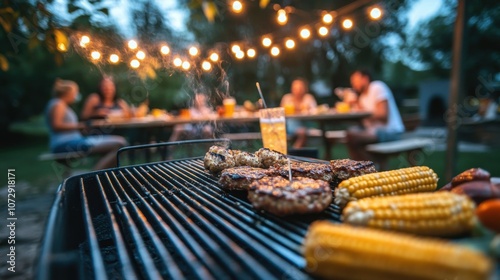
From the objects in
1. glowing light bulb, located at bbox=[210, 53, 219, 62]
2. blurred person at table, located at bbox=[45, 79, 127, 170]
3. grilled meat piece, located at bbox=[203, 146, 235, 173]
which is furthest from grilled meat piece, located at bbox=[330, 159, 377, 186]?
blurred person at table, located at bbox=[45, 79, 127, 170]

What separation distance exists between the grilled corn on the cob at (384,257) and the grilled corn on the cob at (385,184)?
0.60 m

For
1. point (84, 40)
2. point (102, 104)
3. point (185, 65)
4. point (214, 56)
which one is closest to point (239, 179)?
point (84, 40)

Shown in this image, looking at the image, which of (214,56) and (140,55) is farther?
(214,56)

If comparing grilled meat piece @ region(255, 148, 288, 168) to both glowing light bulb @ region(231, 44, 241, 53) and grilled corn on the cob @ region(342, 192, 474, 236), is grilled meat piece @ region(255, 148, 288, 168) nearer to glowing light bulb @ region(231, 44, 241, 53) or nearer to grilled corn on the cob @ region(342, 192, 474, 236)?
grilled corn on the cob @ region(342, 192, 474, 236)

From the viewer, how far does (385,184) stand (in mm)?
1673

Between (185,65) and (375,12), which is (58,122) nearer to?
(185,65)

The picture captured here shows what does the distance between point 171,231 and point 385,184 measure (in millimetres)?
1223

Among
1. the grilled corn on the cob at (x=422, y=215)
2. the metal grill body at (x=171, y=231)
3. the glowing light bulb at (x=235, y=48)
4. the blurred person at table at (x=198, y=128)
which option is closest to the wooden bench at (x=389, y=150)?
the glowing light bulb at (x=235, y=48)

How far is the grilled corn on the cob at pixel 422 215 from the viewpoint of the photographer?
118 centimetres

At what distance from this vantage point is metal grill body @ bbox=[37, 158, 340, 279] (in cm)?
107

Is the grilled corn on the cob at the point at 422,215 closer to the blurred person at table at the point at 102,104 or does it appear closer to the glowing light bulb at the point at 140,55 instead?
the glowing light bulb at the point at 140,55

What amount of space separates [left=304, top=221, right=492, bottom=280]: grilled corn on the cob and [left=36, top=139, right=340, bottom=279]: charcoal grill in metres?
0.13

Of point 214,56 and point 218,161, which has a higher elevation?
point 214,56

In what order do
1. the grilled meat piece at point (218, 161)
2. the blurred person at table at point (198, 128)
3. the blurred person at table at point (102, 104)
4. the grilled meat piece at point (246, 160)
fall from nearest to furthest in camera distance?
the grilled meat piece at point (218, 161) < the grilled meat piece at point (246, 160) < the blurred person at table at point (102, 104) < the blurred person at table at point (198, 128)
